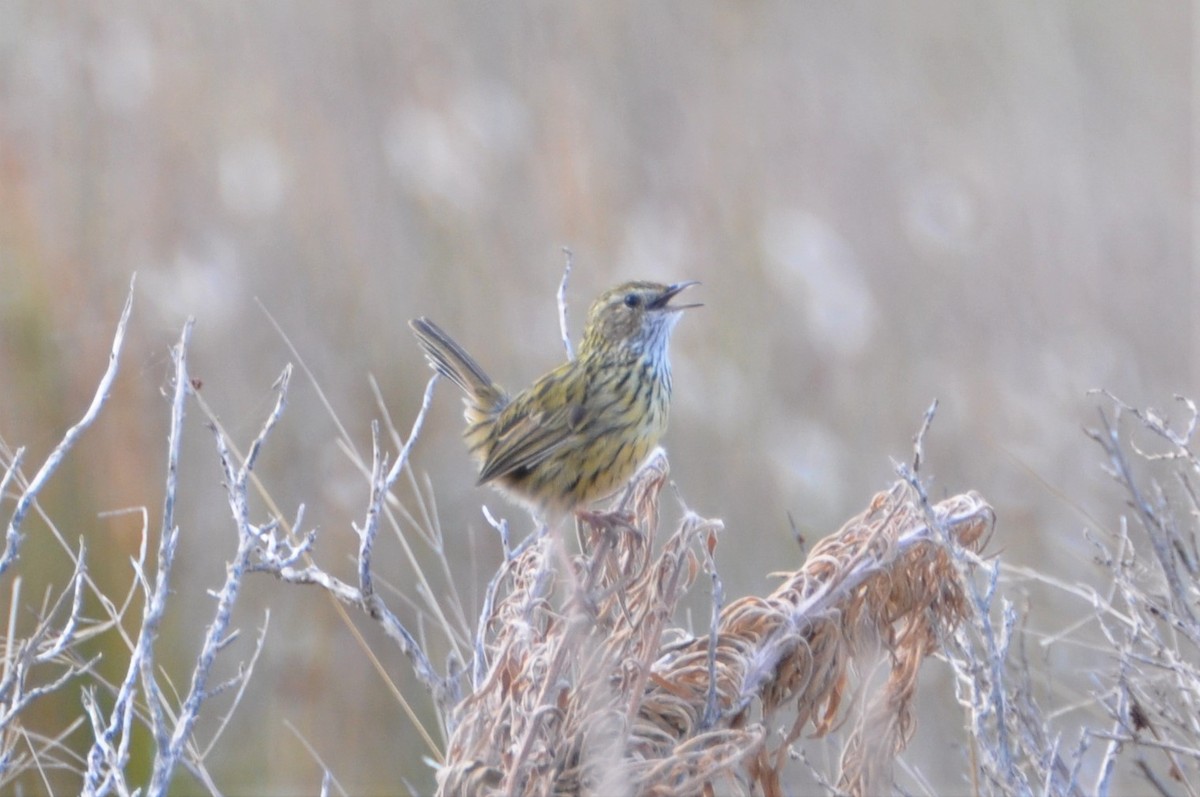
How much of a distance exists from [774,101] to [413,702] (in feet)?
11.9

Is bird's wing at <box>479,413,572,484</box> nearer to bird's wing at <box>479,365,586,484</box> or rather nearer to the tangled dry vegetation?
bird's wing at <box>479,365,586,484</box>

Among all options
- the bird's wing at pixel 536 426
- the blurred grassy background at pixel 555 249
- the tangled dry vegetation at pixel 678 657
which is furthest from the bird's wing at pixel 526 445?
the blurred grassy background at pixel 555 249

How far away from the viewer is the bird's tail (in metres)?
4.79

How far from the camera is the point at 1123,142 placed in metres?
7.64

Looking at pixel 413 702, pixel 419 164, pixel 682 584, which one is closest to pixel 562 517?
pixel 682 584

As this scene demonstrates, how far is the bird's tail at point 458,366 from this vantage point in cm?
479

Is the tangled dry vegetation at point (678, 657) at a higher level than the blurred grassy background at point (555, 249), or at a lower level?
lower

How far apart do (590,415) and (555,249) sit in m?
2.69

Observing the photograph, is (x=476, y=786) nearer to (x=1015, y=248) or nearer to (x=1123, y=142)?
(x=1015, y=248)

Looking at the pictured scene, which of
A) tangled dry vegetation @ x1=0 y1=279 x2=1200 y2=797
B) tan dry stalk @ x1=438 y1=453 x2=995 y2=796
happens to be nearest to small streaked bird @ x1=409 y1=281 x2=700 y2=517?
tangled dry vegetation @ x1=0 y1=279 x2=1200 y2=797

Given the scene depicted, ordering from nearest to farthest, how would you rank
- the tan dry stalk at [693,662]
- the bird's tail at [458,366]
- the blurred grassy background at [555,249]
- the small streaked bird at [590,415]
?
the tan dry stalk at [693,662], the small streaked bird at [590,415], the bird's tail at [458,366], the blurred grassy background at [555,249]

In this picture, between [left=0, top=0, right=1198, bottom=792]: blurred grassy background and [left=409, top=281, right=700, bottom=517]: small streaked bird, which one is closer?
[left=409, top=281, right=700, bottom=517]: small streaked bird

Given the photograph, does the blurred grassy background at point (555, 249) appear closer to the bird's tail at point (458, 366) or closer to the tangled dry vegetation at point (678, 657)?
the bird's tail at point (458, 366)

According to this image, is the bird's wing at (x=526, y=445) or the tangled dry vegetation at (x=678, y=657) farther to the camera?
the bird's wing at (x=526, y=445)
